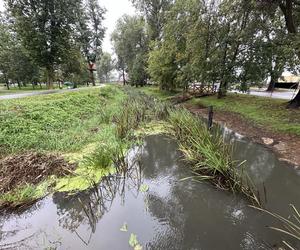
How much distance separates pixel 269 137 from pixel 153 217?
18.3ft

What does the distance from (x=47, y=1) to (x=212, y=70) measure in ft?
40.2

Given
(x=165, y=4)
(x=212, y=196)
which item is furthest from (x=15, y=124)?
(x=165, y=4)

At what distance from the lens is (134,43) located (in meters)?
31.4

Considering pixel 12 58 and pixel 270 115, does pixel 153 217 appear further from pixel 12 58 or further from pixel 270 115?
pixel 12 58

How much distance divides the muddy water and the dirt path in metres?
1.03

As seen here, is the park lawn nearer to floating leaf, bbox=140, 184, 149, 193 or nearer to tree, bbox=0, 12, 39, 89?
floating leaf, bbox=140, 184, 149, 193

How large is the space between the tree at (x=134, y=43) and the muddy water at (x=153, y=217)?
25.8 metres

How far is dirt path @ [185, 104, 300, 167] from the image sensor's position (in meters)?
5.68

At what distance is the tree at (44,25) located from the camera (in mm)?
14742

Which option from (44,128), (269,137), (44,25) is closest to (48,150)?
(44,128)

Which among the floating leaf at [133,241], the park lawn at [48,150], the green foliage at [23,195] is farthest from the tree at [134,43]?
the floating leaf at [133,241]

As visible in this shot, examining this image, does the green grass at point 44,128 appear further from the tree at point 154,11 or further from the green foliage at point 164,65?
the tree at point 154,11

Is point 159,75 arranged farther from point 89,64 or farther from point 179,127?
point 179,127

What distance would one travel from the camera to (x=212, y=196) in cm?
386
